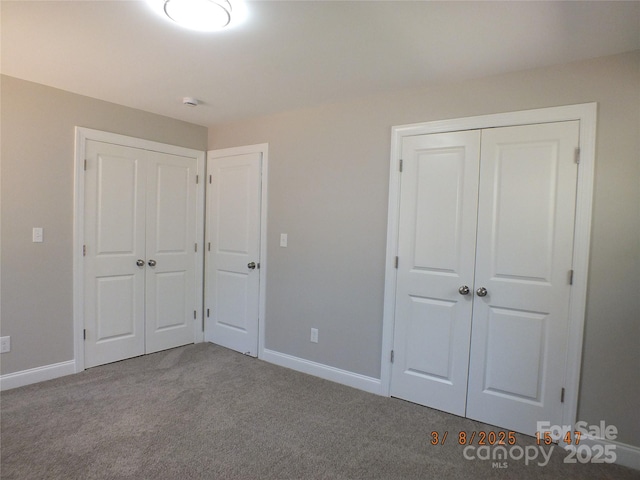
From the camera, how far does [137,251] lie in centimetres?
344

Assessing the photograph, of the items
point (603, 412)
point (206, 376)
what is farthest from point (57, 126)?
point (603, 412)

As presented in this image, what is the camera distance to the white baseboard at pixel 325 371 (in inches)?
114

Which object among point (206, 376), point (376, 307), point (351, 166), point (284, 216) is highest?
point (351, 166)

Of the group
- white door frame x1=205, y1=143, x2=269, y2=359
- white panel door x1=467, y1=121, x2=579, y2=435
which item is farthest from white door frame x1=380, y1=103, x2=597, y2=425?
white door frame x1=205, y1=143, x2=269, y2=359

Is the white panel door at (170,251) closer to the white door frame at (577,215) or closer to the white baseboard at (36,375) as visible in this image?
the white baseboard at (36,375)

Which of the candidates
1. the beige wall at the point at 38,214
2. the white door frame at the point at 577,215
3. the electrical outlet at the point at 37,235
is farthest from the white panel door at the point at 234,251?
the white door frame at the point at 577,215

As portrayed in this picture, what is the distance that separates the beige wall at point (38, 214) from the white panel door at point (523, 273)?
3.22 m

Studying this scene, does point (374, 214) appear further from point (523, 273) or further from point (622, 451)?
point (622, 451)

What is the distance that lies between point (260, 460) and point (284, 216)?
1989mm

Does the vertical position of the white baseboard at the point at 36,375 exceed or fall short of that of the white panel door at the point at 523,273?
it falls short

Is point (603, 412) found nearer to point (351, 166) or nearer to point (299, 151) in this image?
point (351, 166)

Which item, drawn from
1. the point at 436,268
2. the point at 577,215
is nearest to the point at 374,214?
the point at 436,268

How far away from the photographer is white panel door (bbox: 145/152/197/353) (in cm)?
355

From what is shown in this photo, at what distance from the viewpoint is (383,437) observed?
227cm
